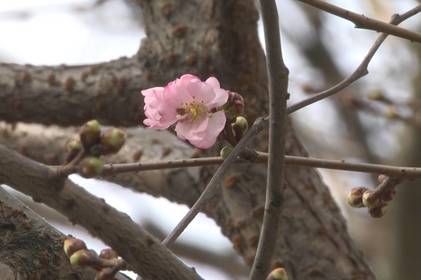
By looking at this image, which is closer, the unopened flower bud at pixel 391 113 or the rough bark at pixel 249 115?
the rough bark at pixel 249 115

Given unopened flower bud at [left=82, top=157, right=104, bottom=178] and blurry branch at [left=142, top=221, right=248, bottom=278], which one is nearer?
unopened flower bud at [left=82, top=157, right=104, bottom=178]

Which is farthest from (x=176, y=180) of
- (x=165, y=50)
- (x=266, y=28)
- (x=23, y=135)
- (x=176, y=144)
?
(x=266, y=28)

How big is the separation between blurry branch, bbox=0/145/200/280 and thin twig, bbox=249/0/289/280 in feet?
0.29

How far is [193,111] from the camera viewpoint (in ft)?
3.58

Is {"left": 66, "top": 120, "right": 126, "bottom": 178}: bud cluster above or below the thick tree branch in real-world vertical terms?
below

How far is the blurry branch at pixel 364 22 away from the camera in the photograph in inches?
40.3

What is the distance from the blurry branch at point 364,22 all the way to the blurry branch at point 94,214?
33cm

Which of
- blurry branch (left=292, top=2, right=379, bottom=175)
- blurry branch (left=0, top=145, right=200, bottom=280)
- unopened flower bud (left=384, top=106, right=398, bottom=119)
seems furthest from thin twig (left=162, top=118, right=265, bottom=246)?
blurry branch (left=292, top=2, right=379, bottom=175)

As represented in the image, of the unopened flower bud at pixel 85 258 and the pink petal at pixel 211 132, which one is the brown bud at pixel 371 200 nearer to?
the pink petal at pixel 211 132

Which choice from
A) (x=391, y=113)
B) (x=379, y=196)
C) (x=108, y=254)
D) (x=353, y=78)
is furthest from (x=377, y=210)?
(x=391, y=113)

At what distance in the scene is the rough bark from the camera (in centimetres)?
177

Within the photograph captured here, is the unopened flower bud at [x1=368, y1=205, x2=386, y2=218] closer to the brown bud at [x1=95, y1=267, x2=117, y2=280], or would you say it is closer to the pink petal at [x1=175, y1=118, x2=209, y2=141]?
the pink petal at [x1=175, y1=118, x2=209, y2=141]

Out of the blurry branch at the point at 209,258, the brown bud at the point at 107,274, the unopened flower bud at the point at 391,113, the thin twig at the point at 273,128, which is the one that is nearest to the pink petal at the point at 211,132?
the thin twig at the point at 273,128

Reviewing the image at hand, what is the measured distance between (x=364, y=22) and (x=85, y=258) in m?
0.42
